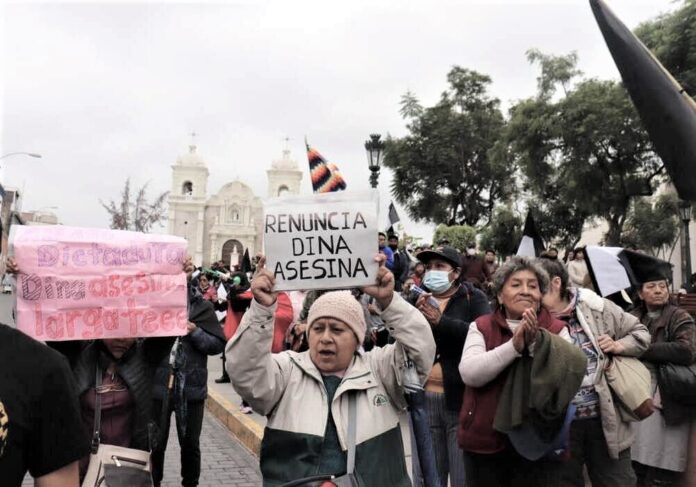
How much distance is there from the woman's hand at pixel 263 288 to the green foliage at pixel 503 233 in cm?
2920

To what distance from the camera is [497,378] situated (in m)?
3.53

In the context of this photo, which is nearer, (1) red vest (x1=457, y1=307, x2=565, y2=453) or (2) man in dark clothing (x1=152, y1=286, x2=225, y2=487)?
(1) red vest (x1=457, y1=307, x2=565, y2=453)

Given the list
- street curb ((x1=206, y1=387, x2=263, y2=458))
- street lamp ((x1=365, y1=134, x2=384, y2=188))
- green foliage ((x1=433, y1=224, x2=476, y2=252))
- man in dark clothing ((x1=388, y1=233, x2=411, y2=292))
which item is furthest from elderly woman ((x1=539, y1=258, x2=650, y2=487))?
street lamp ((x1=365, y1=134, x2=384, y2=188))

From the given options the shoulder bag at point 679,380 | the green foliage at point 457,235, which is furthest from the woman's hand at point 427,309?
the green foliage at point 457,235

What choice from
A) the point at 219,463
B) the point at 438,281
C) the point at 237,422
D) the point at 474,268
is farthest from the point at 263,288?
the point at 474,268

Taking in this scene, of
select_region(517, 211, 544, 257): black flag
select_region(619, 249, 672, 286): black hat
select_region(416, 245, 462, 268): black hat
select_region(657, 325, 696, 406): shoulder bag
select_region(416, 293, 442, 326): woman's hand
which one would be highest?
select_region(517, 211, 544, 257): black flag

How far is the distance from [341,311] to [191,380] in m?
2.90

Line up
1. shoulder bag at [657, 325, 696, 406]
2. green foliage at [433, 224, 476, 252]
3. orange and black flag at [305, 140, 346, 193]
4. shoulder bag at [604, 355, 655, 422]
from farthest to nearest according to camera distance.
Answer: green foliage at [433, 224, 476, 252] < orange and black flag at [305, 140, 346, 193] < shoulder bag at [657, 325, 696, 406] < shoulder bag at [604, 355, 655, 422]

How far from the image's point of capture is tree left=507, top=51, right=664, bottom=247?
70.6ft

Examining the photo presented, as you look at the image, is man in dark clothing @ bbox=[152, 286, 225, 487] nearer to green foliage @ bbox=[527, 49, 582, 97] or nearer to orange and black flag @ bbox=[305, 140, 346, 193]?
orange and black flag @ bbox=[305, 140, 346, 193]

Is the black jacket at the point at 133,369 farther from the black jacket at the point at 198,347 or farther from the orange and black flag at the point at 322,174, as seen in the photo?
the orange and black flag at the point at 322,174

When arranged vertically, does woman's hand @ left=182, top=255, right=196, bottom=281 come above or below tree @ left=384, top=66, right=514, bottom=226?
below

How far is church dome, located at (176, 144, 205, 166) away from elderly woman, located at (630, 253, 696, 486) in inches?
4075

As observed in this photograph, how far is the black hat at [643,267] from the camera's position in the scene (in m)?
5.01
